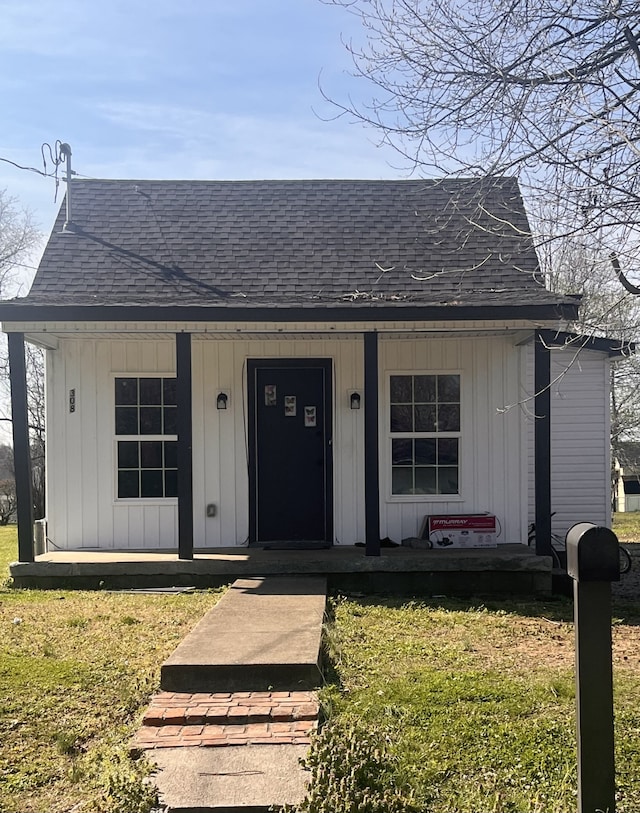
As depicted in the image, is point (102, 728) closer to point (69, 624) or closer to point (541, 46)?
point (69, 624)

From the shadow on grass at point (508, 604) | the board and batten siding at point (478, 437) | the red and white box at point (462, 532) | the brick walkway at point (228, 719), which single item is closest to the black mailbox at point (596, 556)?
the brick walkway at point (228, 719)

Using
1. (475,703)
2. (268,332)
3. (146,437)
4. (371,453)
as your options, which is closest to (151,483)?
(146,437)

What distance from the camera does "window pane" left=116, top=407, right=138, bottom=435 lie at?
30.3ft

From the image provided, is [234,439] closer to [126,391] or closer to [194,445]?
[194,445]

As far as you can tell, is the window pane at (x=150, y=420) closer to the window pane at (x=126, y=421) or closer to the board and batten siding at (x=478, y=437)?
the window pane at (x=126, y=421)

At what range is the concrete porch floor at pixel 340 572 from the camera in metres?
8.02

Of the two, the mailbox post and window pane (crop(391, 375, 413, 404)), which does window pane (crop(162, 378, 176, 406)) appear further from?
the mailbox post

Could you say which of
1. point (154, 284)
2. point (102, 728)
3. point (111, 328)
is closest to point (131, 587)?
point (111, 328)

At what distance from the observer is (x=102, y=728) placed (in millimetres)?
4207

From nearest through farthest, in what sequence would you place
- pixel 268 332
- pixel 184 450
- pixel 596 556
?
pixel 596 556 → pixel 184 450 → pixel 268 332

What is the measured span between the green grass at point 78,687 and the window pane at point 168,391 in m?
Answer: 2.49

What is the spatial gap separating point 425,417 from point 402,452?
509mm

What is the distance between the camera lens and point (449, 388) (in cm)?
936

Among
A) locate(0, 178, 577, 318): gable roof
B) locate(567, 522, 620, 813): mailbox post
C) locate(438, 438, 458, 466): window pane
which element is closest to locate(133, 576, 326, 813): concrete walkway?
locate(567, 522, 620, 813): mailbox post
